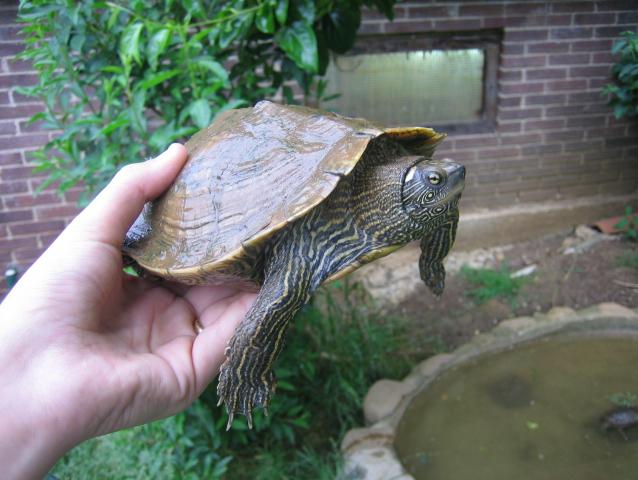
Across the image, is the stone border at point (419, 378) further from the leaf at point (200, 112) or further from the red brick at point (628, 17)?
the red brick at point (628, 17)

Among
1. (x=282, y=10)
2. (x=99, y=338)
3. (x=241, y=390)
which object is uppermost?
(x=282, y=10)

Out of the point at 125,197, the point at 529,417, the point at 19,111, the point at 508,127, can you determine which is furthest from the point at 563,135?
the point at 19,111

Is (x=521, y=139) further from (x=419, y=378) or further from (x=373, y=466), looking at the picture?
(x=373, y=466)

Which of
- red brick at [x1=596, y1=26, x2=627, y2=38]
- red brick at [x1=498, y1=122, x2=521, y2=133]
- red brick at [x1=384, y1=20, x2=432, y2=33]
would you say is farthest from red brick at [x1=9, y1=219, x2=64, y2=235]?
red brick at [x1=596, y1=26, x2=627, y2=38]

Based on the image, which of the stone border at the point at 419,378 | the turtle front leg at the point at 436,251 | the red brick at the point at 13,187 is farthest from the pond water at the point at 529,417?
the red brick at the point at 13,187

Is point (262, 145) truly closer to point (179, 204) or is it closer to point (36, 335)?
point (179, 204)

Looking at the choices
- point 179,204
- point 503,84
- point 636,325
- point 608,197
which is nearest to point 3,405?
point 179,204

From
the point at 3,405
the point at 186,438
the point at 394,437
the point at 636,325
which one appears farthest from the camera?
the point at 636,325
